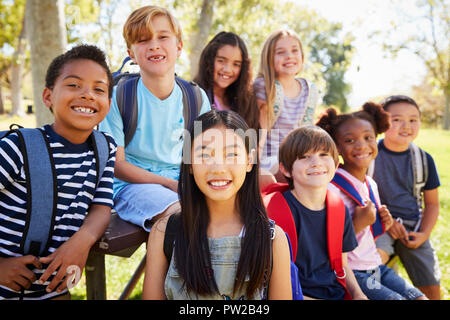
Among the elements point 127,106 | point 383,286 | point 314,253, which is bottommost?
point 383,286

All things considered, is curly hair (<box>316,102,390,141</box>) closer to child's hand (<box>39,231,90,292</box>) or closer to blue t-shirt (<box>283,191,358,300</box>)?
blue t-shirt (<box>283,191,358,300</box>)

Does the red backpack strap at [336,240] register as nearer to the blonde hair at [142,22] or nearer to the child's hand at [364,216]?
the child's hand at [364,216]

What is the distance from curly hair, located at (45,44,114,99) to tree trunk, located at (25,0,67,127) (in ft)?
5.58

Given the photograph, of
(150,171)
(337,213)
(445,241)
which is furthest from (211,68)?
(445,241)

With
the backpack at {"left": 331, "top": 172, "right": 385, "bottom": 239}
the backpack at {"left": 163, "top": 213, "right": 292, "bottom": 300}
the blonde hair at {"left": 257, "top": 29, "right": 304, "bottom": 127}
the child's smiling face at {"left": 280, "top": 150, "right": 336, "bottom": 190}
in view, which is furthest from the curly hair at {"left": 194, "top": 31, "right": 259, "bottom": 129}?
the backpack at {"left": 163, "top": 213, "right": 292, "bottom": 300}

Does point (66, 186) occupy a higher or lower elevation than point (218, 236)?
higher

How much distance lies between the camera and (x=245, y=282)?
63.2 inches

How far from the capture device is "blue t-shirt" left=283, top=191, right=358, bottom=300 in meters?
2.04

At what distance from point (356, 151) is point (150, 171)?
1427 mm

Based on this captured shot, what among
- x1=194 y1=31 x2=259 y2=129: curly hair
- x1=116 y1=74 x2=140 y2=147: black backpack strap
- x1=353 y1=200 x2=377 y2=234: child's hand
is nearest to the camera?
x1=116 y1=74 x2=140 y2=147: black backpack strap

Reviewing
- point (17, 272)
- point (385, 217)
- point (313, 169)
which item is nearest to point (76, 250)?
point (17, 272)

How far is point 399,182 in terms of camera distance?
122 inches

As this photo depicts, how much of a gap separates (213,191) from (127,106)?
965 millimetres

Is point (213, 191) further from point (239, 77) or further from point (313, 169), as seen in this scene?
point (239, 77)
